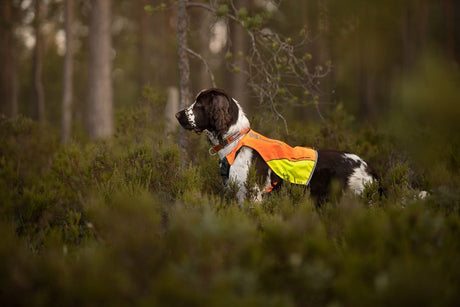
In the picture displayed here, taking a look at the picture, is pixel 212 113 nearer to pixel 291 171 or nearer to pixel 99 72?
pixel 291 171

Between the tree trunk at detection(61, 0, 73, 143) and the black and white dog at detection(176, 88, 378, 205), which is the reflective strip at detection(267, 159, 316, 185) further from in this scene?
the tree trunk at detection(61, 0, 73, 143)

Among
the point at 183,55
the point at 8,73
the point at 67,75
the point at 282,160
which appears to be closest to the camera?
the point at 282,160

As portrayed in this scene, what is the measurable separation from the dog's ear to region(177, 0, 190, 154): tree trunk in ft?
5.89

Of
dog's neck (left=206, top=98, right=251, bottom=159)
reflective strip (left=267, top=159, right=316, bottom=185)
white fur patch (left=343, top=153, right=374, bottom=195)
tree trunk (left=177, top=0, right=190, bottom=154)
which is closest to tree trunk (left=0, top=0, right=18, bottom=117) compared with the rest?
tree trunk (left=177, top=0, right=190, bottom=154)

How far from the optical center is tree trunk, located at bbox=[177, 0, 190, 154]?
621cm

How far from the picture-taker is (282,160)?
14.5 feet

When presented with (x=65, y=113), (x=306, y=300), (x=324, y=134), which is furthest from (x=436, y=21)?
(x=306, y=300)

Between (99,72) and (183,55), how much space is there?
6314 millimetres

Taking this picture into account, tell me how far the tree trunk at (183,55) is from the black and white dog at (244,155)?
1.66 m

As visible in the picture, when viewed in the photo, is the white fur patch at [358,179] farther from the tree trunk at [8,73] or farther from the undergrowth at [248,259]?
the tree trunk at [8,73]

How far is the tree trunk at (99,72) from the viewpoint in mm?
11375

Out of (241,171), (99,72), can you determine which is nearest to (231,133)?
(241,171)

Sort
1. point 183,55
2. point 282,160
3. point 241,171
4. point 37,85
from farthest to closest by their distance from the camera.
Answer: point 37,85 < point 183,55 < point 282,160 < point 241,171

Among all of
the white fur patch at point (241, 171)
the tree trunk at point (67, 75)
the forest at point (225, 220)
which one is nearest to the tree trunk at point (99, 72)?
the tree trunk at point (67, 75)
